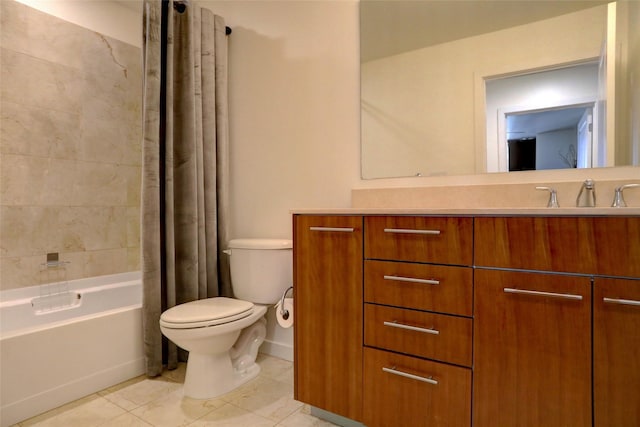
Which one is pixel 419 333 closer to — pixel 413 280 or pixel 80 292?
pixel 413 280

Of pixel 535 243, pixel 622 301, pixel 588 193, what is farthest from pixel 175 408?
pixel 588 193

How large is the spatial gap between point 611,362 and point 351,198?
4.09ft

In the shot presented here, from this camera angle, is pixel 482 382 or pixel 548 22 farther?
pixel 548 22

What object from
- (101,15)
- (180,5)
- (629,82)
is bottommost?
(629,82)

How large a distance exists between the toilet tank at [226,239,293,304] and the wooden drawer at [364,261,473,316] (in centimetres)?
71

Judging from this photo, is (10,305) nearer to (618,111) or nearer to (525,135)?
(525,135)

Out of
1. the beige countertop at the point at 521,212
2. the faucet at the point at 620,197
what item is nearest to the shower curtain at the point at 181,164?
the beige countertop at the point at 521,212

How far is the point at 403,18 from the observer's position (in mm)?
1782

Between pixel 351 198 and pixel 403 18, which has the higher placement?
pixel 403 18

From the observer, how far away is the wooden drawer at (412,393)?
1.10 m

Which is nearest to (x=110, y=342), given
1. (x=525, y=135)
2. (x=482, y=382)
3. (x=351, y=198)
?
(x=351, y=198)

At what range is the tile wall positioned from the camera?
2.00 m

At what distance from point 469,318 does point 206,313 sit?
1161mm

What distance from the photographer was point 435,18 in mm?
1706
